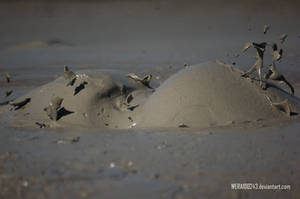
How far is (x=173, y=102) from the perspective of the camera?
3523mm

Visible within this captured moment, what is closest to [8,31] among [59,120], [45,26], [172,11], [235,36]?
[45,26]

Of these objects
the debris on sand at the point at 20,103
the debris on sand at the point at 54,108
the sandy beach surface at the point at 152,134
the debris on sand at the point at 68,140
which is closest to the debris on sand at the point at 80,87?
the sandy beach surface at the point at 152,134

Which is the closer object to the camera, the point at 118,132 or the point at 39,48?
the point at 118,132

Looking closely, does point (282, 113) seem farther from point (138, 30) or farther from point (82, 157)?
point (138, 30)

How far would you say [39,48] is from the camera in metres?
8.67

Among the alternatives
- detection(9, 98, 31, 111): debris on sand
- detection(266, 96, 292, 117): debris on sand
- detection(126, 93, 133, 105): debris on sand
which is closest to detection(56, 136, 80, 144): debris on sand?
detection(126, 93, 133, 105): debris on sand

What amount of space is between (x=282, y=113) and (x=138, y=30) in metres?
6.57

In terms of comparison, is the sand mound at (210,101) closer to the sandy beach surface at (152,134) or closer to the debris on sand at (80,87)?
the sandy beach surface at (152,134)

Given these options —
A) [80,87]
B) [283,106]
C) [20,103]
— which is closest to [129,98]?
[80,87]

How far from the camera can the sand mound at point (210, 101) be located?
3.40m

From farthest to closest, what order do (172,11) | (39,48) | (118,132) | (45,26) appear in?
(172,11) → (45,26) → (39,48) → (118,132)

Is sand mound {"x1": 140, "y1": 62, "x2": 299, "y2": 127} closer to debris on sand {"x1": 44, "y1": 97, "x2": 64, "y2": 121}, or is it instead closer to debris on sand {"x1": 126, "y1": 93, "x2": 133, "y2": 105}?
debris on sand {"x1": 126, "y1": 93, "x2": 133, "y2": 105}

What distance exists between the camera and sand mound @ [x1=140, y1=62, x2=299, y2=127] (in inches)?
134

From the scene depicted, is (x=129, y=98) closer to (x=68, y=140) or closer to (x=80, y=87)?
(x=80, y=87)
